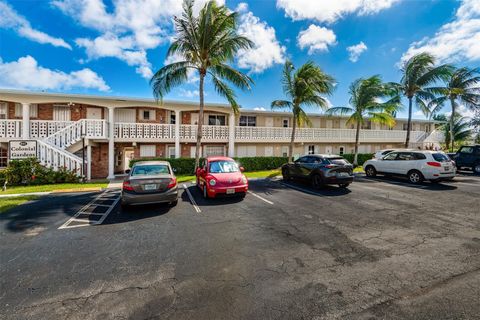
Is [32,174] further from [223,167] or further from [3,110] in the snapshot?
[223,167]

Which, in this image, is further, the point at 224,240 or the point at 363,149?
the point at 363,149

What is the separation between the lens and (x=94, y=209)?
714 centimetres

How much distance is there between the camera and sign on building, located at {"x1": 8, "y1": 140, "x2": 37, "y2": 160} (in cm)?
1123

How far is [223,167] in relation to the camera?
891cm

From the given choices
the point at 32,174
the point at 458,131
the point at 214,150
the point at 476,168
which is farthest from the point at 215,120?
the point at 458,131

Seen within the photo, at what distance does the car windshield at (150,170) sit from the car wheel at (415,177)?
43.0 feet

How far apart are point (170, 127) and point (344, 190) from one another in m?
13.0

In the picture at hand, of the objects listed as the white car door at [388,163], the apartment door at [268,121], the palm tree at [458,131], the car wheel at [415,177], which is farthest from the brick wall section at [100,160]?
the palm tree at [458,131]

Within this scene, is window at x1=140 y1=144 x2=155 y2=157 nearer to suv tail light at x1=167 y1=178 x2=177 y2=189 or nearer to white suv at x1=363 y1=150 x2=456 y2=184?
suv tail light at x1=167 y1=178 x2=177 y2=189

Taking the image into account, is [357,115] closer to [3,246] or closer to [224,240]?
[224,240]

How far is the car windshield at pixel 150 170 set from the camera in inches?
286

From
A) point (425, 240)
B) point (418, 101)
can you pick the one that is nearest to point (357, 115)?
point (418, 101)

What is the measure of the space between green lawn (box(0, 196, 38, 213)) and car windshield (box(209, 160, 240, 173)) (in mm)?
7108

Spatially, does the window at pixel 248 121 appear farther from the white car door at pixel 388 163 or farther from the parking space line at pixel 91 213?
the parking space line at pixel 91 213
